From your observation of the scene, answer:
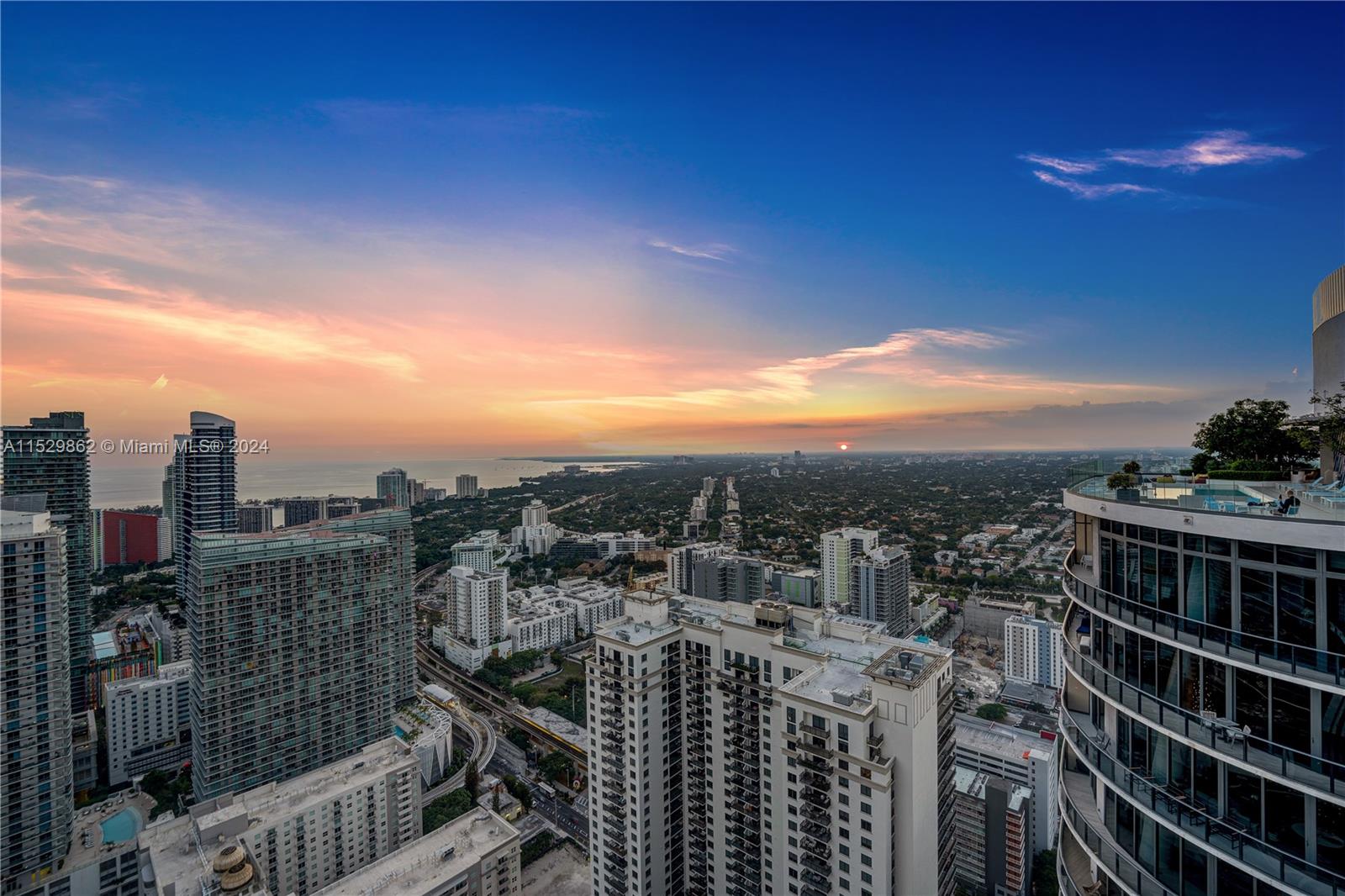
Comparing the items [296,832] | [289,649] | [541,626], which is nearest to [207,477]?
[289,649]

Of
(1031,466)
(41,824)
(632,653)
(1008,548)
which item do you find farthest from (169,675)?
(1031,466)

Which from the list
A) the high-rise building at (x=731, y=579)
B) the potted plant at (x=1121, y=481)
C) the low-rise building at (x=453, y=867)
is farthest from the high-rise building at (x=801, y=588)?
the potted plant at (x=1121, y=481)

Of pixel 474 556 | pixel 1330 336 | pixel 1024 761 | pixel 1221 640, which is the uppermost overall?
pixel 1330 336

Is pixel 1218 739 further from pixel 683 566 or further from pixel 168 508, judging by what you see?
pixel 168 508

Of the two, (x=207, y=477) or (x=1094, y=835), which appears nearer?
(x=1094, y=835)

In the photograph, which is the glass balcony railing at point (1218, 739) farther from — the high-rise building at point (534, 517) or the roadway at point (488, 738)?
the high-rise building at point (534, 517)

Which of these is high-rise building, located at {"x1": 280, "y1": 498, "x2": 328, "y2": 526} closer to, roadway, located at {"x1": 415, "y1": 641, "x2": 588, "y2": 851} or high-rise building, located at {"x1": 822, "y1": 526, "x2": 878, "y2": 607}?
roadway, located at {"x1": 415, "y1": 641, "x2": 588, "y2": 851}

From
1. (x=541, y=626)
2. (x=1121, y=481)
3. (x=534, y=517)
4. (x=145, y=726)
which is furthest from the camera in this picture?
(x=534, y=517)
